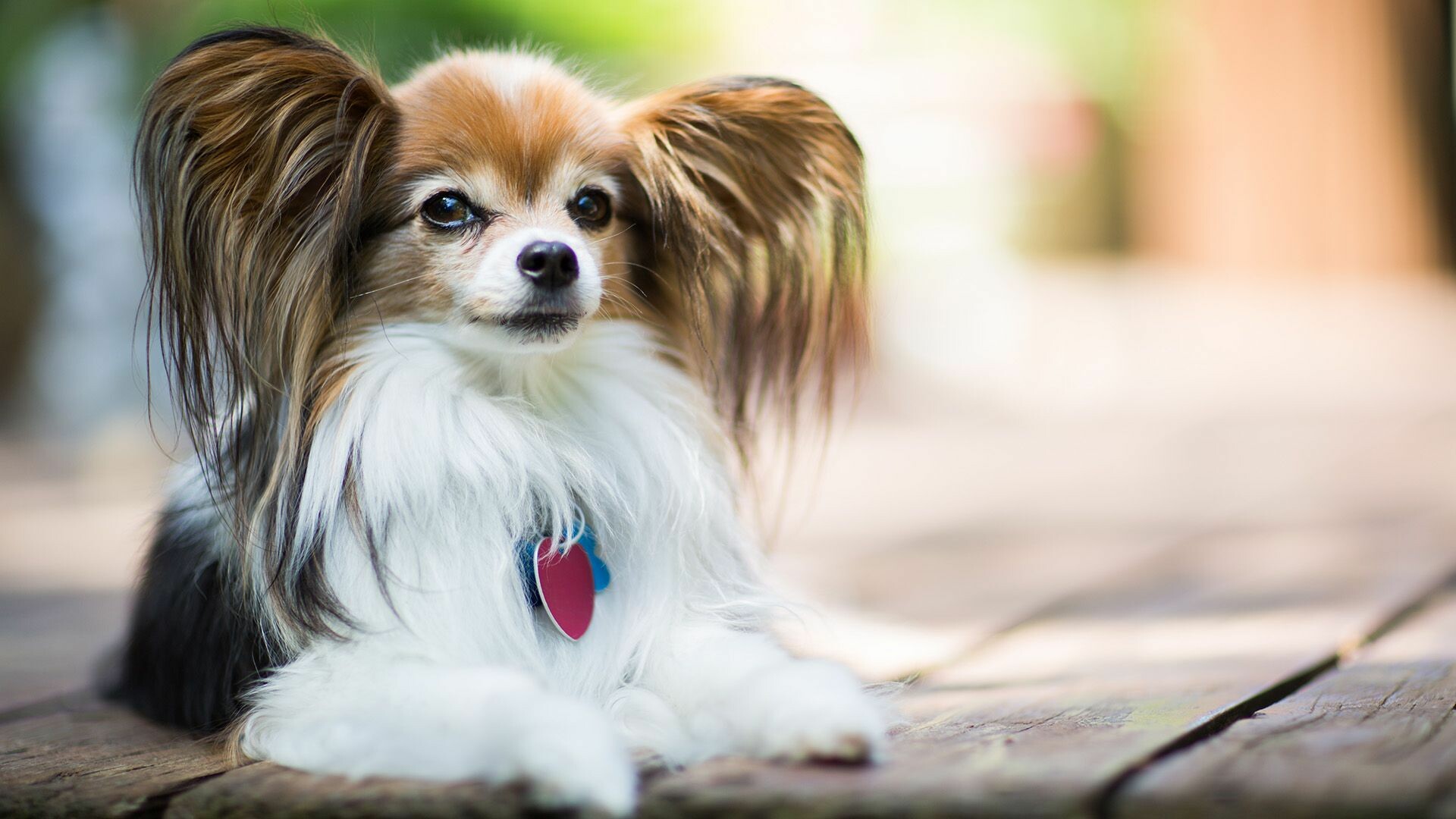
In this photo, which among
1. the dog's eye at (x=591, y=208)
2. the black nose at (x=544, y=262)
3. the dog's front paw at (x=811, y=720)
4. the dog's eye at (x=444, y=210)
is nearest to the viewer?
the dog's front paw at (x=811, y=720)

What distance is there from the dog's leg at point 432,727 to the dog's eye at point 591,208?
91 centimetres

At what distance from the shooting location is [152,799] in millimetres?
1774

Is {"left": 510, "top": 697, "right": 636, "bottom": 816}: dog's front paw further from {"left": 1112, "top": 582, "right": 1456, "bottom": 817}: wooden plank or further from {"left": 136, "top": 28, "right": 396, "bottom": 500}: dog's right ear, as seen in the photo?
{"left": 136, "top": 28, "right": 396, "bottom": 500}: dog's right ear

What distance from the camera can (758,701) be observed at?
1786mm

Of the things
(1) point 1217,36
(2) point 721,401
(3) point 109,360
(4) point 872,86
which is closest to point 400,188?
(2) point 721,401

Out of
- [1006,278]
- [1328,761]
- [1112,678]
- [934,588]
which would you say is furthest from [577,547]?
[1006,278]

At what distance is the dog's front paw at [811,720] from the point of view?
168 cm

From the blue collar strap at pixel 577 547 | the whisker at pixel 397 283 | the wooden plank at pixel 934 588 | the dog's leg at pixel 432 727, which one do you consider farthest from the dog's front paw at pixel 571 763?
the whisker at pixel 397 283

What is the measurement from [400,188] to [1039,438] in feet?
17.4

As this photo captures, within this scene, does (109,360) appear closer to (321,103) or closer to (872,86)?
(872,86)

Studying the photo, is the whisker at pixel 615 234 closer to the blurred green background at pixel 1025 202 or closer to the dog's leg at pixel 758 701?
the dog's leg at pixel 758 701

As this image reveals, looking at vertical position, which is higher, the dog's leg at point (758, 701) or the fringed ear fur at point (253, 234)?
the fringed ear fur at point (253, 234)

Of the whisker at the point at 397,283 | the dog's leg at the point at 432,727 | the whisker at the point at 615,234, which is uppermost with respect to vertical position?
the whisker at the point at 615,234

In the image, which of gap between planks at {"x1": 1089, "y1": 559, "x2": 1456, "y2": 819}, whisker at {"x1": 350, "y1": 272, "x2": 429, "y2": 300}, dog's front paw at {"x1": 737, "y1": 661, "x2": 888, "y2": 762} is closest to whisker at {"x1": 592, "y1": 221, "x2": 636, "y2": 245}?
whisker at {"x1": 350, "y1": 272, "x2": 429, "y2": 300}
